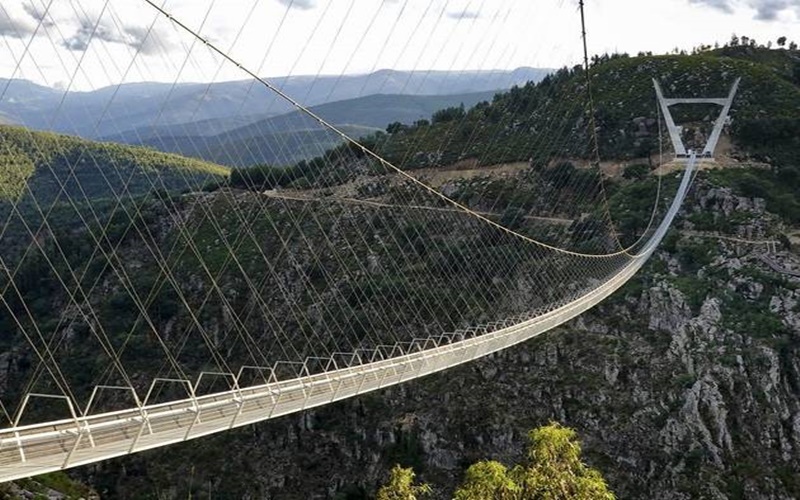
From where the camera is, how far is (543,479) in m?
10.4

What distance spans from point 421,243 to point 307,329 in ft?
30.0

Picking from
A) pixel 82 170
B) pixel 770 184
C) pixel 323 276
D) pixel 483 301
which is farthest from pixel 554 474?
pixel 82 170

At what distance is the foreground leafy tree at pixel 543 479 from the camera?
404 inches

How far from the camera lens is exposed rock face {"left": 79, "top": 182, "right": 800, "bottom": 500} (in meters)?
27.7

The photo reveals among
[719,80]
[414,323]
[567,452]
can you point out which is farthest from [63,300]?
[719,80]

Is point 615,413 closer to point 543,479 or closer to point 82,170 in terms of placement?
point 543,479

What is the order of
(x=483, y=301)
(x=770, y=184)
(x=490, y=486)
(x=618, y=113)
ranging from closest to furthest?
(x=490, y=486) → (x=483, y=301) → (x=770, y=184) → (x=618, y=113)

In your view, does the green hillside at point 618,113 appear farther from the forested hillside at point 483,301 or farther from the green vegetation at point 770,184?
the green vegetation at point 770,184

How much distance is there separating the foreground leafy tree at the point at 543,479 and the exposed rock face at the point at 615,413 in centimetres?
1832

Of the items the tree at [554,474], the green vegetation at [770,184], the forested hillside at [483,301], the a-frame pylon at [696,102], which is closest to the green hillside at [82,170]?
the forested hillside at [483,301]

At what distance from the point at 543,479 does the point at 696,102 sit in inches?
2106

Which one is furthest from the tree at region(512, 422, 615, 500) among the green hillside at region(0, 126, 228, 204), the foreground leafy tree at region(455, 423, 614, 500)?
the green hillside at region(0, 126, 228, 204)

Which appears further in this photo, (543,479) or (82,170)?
(82,170)

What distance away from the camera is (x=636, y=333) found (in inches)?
1331
